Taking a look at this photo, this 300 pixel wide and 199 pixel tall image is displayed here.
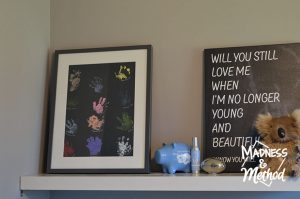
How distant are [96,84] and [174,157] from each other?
460mm

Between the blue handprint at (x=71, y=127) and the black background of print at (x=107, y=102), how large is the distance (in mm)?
13

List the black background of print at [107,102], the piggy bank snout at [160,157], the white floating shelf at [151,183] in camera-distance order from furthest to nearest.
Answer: the black background of print at [107,102] → the piggy bank snout at [160,157] → the white floating shelf at [151,183]

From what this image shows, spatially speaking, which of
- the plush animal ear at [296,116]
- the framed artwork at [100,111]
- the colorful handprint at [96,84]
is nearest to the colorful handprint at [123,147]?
the framed artwork at [100,111]

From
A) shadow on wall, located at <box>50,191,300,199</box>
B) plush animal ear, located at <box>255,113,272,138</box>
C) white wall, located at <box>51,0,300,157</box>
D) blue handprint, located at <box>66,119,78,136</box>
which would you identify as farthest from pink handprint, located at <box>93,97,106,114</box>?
plush animal ear, located at <box>255,113,272,138</box>

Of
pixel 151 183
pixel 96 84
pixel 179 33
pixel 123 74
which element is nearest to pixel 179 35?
pixel 179 33

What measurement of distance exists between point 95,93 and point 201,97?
449 mm

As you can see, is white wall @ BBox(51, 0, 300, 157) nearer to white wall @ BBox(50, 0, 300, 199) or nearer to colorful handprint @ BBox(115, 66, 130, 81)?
white wall @ BBox(50, 0, 300, 199)

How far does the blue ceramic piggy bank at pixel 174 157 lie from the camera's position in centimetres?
141

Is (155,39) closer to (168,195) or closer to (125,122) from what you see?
(125,122)

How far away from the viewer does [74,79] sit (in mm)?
1601

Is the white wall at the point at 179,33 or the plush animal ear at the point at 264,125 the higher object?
the white wall at the point at 179,33

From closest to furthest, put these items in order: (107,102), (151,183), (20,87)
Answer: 1. (151,183)
2. (20,87)
3. (107,102)

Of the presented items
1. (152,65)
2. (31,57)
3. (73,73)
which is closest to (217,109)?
(152,65)

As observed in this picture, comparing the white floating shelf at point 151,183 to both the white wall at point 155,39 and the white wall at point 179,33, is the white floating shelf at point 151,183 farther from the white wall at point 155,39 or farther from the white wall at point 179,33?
the white wall at point 179,33
